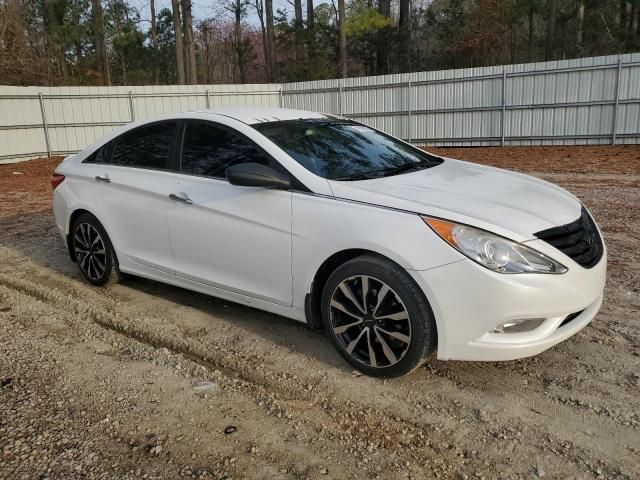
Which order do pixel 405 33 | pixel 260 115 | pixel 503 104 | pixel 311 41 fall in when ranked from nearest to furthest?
pixel 260 115 < pixel 503 104 < pixel 405 33 < pixel 311 41

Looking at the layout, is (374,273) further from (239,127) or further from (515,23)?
(515,23)

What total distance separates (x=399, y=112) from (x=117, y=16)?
71.1 ft

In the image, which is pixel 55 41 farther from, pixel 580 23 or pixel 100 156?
pixel 100 156

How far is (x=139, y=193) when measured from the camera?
455 cm

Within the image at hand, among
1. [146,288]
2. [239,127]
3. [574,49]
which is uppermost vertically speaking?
[574,49]

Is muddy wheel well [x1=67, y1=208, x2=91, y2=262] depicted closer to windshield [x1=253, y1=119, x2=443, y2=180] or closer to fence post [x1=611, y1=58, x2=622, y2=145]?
windshield [x1=253, y1=119, x2=443, y2=180]

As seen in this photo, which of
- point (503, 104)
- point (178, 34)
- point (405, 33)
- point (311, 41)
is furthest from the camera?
point (311, 41)

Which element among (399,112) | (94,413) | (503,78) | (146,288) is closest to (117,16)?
(399,112)

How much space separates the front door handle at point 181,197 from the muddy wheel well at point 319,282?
1.22 m

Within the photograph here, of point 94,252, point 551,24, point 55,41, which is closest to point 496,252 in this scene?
point 94,252

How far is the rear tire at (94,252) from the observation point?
4.98 meters

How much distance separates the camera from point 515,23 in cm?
3180

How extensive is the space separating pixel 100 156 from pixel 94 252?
34.0 inches

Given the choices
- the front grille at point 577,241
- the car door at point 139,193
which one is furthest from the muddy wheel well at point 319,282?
the car door at point 139,193
